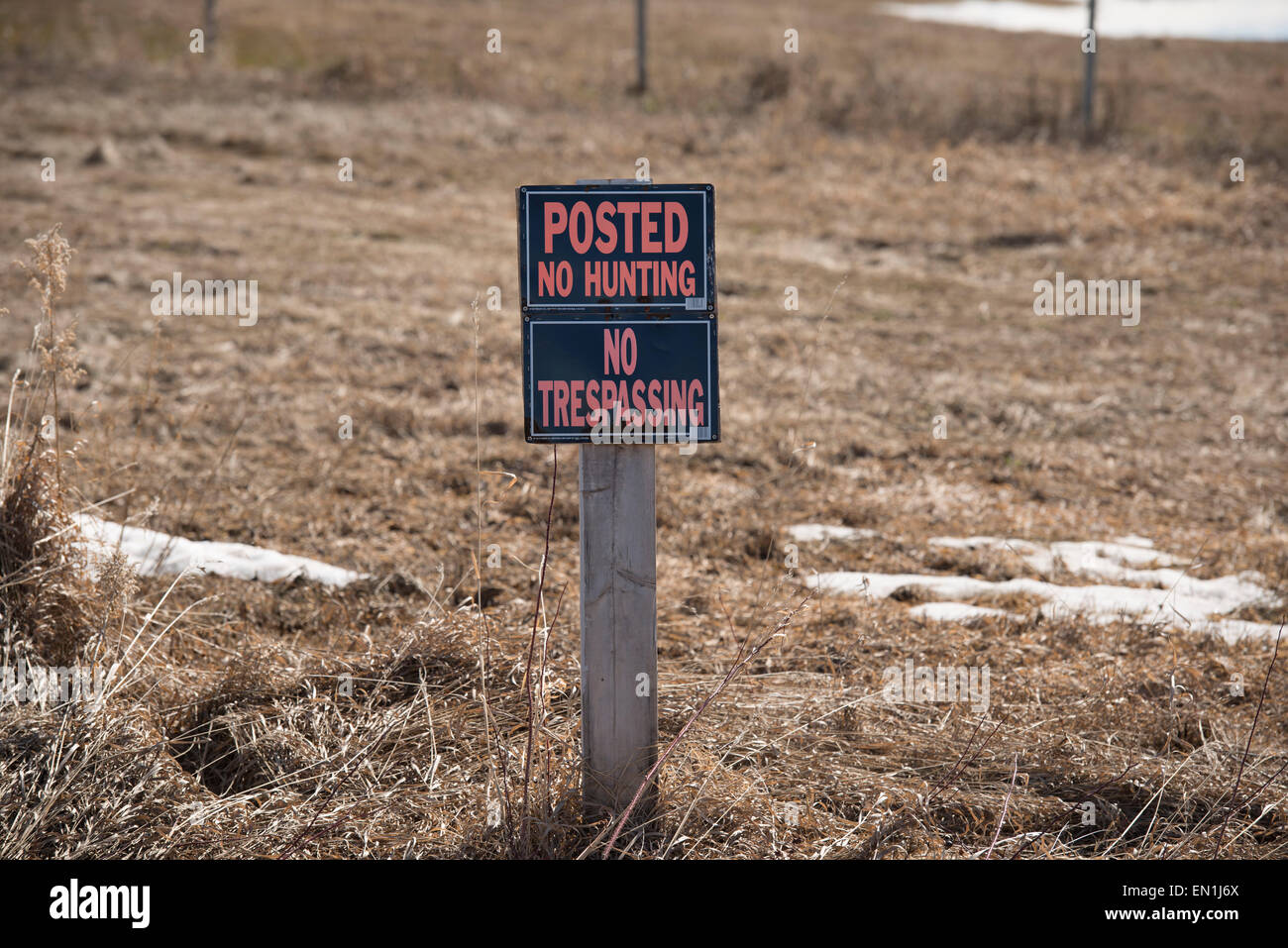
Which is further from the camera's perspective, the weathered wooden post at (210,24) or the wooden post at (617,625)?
the weathered wooden post at (210,24)

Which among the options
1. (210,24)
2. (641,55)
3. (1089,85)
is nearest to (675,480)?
(1089,85)

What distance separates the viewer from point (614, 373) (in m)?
2.65

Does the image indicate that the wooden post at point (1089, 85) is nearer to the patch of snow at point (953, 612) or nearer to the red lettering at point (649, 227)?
the patch of snow at point (953, 612)

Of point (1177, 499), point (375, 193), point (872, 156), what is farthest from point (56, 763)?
point (872, 156)

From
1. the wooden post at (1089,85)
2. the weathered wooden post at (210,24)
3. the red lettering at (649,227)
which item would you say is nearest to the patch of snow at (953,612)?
the red lettering at (649,227)

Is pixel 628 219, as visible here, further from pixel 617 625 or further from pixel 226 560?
pixel 226 560

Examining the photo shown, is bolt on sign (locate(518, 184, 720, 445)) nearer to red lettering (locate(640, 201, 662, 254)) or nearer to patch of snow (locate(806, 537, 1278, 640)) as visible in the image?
red lettering (locate(640, 201, 662, 254))

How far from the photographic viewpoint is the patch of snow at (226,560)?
4.39 m

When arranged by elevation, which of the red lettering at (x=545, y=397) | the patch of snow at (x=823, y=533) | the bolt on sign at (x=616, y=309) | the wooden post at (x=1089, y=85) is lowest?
the patch of snow at (x=823, y=533)

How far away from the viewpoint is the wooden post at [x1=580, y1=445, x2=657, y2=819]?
269 cm

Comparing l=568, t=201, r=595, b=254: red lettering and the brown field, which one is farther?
the brown field

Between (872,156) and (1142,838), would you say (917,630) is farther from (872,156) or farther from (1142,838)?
(872,156)

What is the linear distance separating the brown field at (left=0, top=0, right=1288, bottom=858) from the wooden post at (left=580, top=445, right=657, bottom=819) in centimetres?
14

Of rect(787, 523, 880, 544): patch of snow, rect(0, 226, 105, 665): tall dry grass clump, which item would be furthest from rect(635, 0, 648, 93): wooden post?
rect(0, 226, 105, 665): tall dry grass clump
